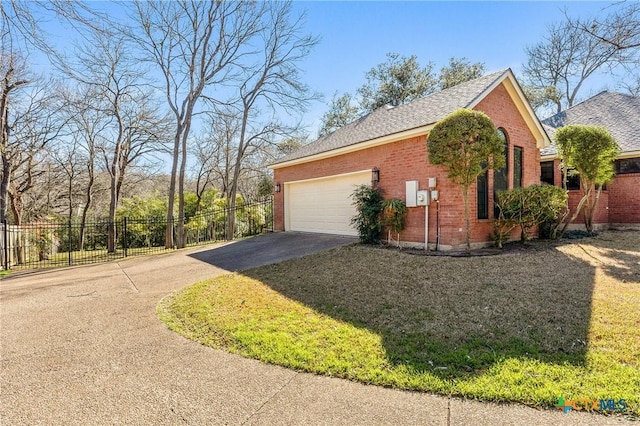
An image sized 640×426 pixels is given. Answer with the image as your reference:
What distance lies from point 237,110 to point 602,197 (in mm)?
17225

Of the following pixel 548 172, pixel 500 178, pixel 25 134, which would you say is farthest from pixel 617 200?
pixel 25 134

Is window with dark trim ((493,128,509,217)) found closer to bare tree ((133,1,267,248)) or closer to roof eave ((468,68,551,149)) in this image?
roof eave ((468,68,551,149))

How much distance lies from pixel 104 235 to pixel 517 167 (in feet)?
69.6

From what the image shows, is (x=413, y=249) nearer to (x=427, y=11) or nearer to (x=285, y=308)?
(x=285, y=308)

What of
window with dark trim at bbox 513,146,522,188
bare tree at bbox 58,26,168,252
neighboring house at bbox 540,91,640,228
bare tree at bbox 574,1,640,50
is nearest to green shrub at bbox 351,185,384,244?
window with dark trim at bbox 513,146,522,188

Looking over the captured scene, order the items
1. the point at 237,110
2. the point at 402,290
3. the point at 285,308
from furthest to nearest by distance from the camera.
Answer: the point at 237,110 < the point at 402,290 < the point at 285,308

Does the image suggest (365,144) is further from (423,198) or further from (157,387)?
(157,387)

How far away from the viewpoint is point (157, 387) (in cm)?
318

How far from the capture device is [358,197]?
1045 cm

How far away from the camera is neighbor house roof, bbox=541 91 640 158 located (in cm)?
1330

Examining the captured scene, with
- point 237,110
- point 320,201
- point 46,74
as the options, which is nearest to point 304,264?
point 320,201

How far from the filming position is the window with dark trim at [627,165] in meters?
12.8

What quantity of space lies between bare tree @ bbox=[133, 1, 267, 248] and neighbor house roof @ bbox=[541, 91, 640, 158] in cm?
1426

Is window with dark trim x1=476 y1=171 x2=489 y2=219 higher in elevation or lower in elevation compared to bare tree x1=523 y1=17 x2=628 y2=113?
lower
